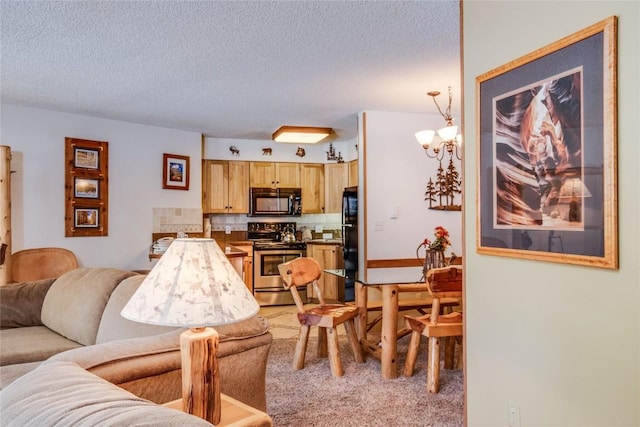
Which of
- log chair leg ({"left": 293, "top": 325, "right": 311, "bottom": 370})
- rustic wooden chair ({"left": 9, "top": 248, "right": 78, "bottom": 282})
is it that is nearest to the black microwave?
rustic wooden chair ({"left": 9, "top": 248, "right": 78, "bottom": 282})

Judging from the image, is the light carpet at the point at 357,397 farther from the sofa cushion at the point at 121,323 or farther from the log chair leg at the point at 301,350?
the sofa cushion at the point at 121,323

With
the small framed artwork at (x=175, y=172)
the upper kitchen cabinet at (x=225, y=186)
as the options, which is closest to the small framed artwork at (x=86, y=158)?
the small framed artwork at (x=175, y=172)

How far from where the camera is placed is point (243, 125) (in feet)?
18.4

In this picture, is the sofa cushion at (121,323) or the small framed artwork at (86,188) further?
the small framed artwork at (86,188)

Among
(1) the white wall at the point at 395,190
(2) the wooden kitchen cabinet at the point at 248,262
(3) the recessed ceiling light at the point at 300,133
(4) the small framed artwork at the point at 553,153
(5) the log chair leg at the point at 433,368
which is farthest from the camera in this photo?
(2) the wooden kitchen cabinet at the point at 248,262

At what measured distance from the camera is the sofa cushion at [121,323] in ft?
7.61

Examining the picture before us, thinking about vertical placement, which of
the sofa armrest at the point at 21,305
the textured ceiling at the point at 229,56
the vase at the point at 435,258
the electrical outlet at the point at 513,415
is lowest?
the electrical outlet at the point at 513,415

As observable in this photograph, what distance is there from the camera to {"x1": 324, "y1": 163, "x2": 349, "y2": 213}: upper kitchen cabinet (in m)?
6.76

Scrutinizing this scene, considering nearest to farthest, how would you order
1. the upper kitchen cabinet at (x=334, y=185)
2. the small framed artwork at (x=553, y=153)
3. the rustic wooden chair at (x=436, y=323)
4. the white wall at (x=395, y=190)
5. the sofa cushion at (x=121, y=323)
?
the small framed artwork at (x=553, y=153) < the sofa cushion at (x=121, y=323) < the rustic wooden chair at (x=436, y=323) < the white wall at (x=395, y=190) < the upper kitchen cabinet at (x=334, y=185)

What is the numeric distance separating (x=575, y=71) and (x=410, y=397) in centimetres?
225

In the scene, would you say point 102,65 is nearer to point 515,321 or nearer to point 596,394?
point 515,321

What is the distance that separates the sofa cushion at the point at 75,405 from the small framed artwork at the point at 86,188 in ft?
13.8

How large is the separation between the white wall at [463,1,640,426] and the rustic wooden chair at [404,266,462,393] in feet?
2.31

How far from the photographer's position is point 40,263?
183 inches
